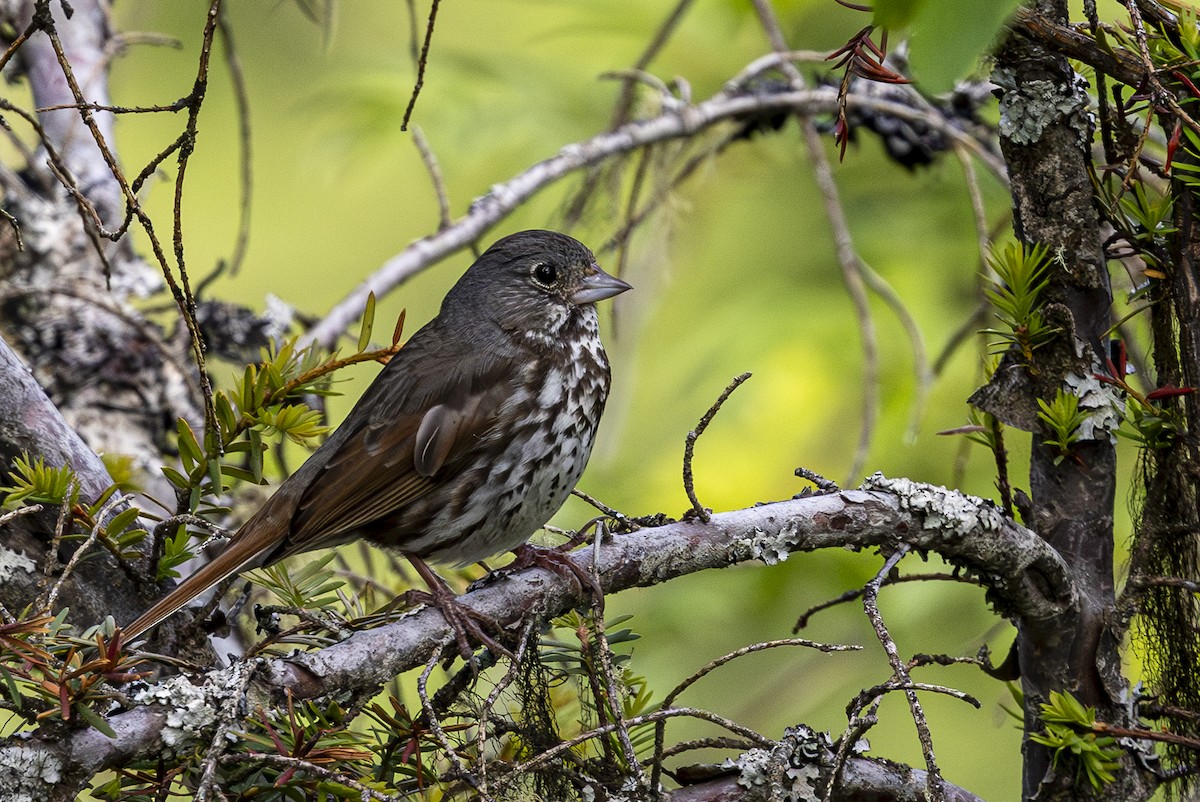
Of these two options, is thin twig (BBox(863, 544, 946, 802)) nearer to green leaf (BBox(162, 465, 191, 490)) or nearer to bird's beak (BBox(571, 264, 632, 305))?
green leaf (BBox(162, 465, 191, 490))

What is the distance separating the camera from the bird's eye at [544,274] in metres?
3.29

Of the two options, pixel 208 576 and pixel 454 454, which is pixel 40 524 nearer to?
pixel 208 576

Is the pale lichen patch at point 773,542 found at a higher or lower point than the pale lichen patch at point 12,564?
higher

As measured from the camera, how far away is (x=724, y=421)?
4.05 meters

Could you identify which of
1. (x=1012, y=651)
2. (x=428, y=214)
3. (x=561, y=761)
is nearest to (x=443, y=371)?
(x=561, y=761)

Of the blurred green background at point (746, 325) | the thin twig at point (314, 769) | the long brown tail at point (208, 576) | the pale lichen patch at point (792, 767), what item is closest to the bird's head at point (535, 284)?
the blurred green background at point (746, 325)

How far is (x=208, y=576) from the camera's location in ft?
7.70

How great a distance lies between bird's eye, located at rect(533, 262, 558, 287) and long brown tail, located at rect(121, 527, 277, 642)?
3.43 feet

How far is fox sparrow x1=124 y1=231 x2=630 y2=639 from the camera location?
285 cm

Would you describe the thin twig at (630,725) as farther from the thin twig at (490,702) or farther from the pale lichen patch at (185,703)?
the pale lichen patch at (185,703)

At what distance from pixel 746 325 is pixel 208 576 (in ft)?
7.01

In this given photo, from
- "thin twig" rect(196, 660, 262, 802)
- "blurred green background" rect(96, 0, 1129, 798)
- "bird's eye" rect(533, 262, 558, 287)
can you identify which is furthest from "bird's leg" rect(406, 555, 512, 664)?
"blurred green background" rect(96, 0, 1129, 798)

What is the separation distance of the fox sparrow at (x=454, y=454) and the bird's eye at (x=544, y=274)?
16 centimetres

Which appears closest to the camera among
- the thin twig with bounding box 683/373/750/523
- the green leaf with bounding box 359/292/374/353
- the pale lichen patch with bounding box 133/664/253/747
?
the pale lichen patch with bounding box 133/664/253/747
